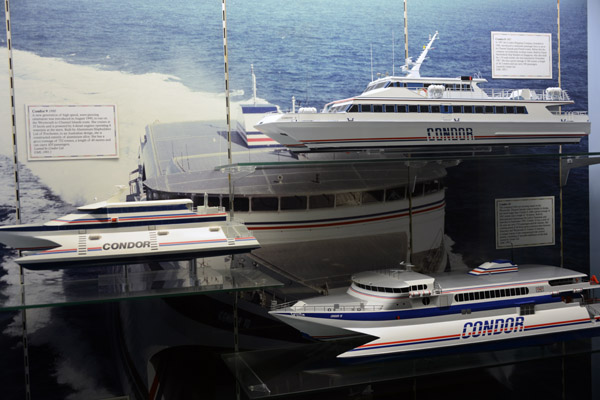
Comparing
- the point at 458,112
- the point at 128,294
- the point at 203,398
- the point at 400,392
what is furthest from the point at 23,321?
the point at 458,112

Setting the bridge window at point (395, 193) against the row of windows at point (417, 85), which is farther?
the bridge window at point (395, 193)

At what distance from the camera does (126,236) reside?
3.07 meters

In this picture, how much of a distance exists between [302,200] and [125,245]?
130 cm

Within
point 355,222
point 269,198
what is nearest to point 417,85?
point 355,222

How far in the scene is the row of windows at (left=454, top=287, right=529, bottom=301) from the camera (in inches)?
135

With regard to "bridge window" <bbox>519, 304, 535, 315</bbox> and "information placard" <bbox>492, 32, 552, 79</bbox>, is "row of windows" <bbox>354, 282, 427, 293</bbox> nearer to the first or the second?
"bridge window" <bbox>519, 304, 535, 315</bbox>

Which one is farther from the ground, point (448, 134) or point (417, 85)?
point (417, 85)

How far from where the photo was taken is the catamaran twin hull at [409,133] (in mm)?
3422

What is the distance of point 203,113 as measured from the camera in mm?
3797

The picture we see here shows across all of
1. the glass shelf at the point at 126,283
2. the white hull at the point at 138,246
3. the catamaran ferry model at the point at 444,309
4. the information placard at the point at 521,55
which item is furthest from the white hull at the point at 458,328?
the information placard at the point at 521,55

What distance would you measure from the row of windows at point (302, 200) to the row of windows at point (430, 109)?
660 mm

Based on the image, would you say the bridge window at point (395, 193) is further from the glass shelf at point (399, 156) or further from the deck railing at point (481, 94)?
the deck railing at point (481, 94)

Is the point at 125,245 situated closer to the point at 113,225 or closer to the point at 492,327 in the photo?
the point at 113,225

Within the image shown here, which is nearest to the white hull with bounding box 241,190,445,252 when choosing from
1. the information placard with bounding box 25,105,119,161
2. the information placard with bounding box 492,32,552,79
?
the information placard with bounding box 25,105,119,161
